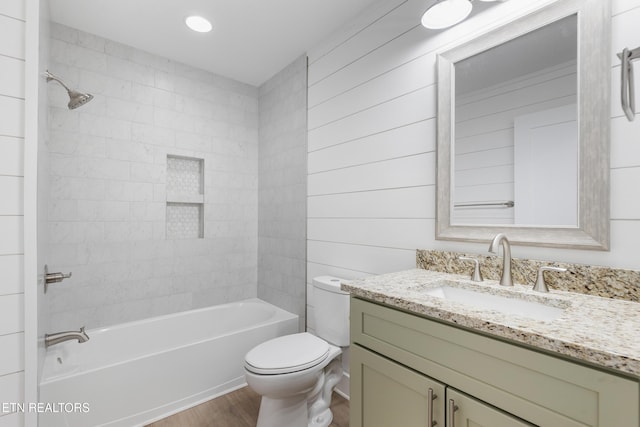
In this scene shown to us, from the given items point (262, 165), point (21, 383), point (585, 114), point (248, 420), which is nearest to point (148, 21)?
point (262, 165)

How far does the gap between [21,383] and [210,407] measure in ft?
3.62

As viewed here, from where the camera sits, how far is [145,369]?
1.78 metres

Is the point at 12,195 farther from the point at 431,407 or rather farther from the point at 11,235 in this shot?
the point at 431,407

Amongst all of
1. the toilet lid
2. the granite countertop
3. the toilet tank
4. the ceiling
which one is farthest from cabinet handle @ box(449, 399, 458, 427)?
the ceiling

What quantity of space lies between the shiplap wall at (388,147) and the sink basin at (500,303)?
22 centimetres

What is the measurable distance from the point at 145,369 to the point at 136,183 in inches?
54.4

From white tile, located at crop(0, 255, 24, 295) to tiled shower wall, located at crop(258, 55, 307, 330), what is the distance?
1640mm

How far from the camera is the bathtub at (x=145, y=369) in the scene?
1.58 meters

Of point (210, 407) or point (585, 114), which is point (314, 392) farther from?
point (585, 114)

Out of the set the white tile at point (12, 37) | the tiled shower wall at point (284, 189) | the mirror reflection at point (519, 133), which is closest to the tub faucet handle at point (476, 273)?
the mirror reflection at point (519, 133)

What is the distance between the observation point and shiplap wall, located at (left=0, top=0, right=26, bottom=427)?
1078 millimetres

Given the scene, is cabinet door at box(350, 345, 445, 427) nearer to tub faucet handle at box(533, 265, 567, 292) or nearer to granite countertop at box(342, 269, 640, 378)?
granite countertop at box(342, 269, 640, 378)

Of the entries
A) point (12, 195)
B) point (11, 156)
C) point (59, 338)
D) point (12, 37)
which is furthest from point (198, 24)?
point (59, 338)

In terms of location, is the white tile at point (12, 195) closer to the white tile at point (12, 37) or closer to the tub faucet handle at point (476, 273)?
the white tile at point (12, 37)
